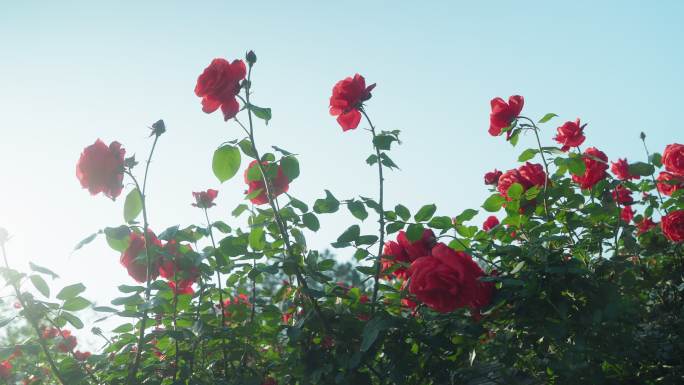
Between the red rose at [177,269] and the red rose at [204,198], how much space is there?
318mm

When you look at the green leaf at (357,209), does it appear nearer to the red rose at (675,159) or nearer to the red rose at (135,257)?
the red rose at (135,257)

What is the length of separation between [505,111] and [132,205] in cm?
156

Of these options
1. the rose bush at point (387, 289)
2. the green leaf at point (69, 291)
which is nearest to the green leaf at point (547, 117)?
the rose bush at point (387, 289)

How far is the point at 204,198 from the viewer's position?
2639mm

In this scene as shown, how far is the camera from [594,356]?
5.37ft

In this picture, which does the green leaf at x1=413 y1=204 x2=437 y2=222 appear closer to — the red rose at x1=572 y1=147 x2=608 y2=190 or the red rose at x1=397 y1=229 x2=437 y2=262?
the red rose at x1=397 y1=229 x2=437 y2=262

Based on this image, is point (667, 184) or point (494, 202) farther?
point (667, 184)

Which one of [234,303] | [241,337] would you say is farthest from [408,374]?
[234,303]

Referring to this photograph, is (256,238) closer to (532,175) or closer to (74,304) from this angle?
(74,304)

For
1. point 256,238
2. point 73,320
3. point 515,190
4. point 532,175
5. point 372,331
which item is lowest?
point 372,331

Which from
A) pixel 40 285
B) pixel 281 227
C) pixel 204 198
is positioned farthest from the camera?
pixel 204 198

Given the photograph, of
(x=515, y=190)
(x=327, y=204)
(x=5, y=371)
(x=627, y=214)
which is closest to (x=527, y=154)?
(x=515, y=190)

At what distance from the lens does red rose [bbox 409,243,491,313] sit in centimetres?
164

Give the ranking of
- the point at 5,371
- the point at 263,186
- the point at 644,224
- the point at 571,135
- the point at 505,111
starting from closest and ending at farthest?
the point at 263,186 < the point at 505,111 < the point at 571,135 < the point at 5,371 < the point at 644,224
